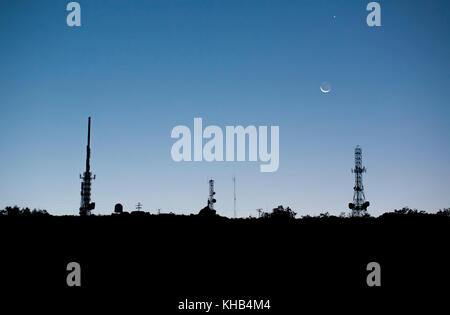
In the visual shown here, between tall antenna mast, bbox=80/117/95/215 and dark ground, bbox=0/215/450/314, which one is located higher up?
tall antenna mast, bbox=80/117/95/215

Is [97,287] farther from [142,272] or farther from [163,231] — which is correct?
[163,231]

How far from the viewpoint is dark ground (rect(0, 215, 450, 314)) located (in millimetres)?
20750

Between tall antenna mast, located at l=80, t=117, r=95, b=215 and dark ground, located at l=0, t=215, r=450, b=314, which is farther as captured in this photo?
tall antenna mast, located at l=80, t=117, r=95, b=215

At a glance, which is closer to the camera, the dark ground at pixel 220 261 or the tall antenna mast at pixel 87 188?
the dark ground at pixel 220 261

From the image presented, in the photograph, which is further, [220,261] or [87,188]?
[87,188]

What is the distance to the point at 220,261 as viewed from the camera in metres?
22.5

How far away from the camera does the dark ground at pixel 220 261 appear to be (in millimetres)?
20750

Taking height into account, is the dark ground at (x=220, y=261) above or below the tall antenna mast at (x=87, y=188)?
below
